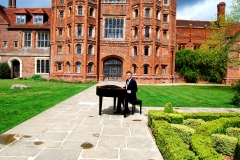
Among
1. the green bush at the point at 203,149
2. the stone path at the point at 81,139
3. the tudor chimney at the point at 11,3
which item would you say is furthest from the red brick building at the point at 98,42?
the green bush at the point at 203,149

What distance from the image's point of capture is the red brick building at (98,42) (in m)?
28.9

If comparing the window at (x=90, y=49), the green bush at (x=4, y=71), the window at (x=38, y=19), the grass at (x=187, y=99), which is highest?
the window at (x=38, y=19)

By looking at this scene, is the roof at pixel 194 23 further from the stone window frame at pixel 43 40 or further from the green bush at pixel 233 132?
the green bush at pixel 233 132

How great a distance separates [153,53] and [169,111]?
22094mm

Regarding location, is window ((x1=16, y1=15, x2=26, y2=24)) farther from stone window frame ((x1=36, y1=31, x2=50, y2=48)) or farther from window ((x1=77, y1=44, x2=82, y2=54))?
window ((x1=77, y1=44, x2=82, y2=54))

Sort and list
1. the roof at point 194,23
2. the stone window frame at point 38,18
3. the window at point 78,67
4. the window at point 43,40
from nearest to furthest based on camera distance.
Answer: the window at point 78,67 < the window at point 43,40 < the stone window frame at point 38,18 < the roof at point 194,23

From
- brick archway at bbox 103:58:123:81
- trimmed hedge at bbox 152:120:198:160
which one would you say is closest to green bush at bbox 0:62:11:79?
brick archway at bbox 103:58:123:81

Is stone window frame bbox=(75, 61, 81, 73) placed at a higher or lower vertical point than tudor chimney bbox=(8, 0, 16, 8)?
lower

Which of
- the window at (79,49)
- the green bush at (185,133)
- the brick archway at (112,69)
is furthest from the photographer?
the brick archway at (112,69)

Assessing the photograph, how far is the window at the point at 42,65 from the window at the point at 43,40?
249 cm

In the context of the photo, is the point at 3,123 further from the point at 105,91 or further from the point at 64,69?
the point at 64,69

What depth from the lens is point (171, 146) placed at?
4.12 m

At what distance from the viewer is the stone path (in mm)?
4504

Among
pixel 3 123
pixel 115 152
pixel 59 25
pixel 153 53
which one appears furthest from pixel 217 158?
pixel 59 25
